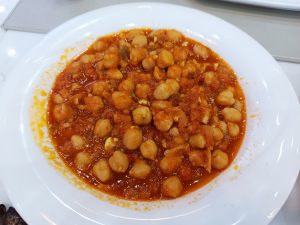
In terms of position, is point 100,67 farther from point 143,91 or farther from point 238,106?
point 238,106

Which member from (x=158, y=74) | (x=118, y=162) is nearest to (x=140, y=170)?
(x=118, y=162)

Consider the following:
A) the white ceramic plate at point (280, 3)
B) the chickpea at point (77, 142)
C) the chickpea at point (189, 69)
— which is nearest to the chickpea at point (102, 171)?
the chickpea at point (77, 142)

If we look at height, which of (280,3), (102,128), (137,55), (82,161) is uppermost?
(280,3)

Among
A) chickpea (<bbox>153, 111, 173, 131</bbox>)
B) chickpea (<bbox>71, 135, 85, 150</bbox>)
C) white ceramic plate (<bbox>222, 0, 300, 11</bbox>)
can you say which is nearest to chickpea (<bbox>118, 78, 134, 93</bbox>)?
chickpea (<bbox>153, 111, 173, 131</bbox>)

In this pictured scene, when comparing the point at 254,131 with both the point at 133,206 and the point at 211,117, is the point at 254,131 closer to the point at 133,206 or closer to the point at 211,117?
the point at 211,117

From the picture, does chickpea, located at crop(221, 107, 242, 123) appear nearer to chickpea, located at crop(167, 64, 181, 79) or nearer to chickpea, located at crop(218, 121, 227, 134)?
chickpea, located at crop(218, 121, 227, 134)

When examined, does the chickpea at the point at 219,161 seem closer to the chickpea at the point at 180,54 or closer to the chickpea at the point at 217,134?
the chickpea at the point at 217,134

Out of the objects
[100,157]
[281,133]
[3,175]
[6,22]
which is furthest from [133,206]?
[6,22]
